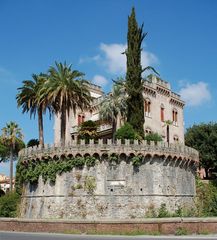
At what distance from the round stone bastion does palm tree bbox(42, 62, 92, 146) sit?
16.8 feet

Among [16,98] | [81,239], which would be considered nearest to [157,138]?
[16,98]

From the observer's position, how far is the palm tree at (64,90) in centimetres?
3734

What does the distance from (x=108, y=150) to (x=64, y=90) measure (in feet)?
27.3

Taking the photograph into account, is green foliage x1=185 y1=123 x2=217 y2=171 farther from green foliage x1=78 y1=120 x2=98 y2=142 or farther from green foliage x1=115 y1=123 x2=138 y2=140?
green foliage x1=115 y1=123 x2=138 y2=140

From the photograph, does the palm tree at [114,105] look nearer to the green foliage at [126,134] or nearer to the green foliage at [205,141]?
the green foliage at [126,134]

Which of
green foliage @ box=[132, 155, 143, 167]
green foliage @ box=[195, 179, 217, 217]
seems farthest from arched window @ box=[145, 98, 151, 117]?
green foliage @ box=[132, 155, 143, 167]

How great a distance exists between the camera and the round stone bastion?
3195 cm

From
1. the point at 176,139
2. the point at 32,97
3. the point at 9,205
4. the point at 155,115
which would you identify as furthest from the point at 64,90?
the point at 176,139

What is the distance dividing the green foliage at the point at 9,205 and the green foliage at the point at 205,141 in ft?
79.2

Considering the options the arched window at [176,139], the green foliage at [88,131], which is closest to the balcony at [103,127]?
the green foliage at [88,131]

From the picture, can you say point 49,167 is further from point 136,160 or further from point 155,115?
point 155,115

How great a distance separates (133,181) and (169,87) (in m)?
24.6

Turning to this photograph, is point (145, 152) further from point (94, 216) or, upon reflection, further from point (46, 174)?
point (46, 174)

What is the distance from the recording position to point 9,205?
38406 millimetres
